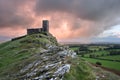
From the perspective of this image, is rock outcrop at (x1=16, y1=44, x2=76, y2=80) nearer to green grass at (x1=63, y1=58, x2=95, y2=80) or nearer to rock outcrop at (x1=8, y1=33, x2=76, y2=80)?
rock outcrop at (x1=8, y1=33, x2=76, y2=80)

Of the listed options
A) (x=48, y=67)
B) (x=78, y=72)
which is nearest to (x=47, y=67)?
(x=48, y=67)

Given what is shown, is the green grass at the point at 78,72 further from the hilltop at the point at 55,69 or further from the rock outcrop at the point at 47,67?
the rock outcrop at the point at 47,67

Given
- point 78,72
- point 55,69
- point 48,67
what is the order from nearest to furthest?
point 78,72, point 55,69, point 48,67

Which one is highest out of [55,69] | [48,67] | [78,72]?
[48,67]

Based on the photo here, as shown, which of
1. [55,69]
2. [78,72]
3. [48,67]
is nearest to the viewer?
[78,72]

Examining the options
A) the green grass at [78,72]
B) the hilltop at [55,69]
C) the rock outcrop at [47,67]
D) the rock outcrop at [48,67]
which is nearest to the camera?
the green grass at [78,72]

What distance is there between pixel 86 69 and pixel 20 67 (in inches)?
856

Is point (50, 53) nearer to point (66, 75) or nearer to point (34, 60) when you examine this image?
point (34, 60)

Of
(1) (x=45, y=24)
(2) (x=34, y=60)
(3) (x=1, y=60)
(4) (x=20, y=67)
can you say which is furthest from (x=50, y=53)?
(1) (x=45, y=24)

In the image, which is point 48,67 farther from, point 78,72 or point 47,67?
point 78,72

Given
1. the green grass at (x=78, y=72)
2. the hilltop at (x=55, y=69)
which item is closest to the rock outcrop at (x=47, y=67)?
the hilltop at (x=55, y=69)

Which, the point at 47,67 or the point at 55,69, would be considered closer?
the point at 55,69

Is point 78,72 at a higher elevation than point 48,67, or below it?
below

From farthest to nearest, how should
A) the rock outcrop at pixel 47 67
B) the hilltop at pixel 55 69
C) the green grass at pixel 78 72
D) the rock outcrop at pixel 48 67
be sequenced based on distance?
the rock outcrop at pixel 47 67 → the rock outcrop at pixel 48 67 → the hilltop at pixel 55 69 → the green grass at pixel 78 72
